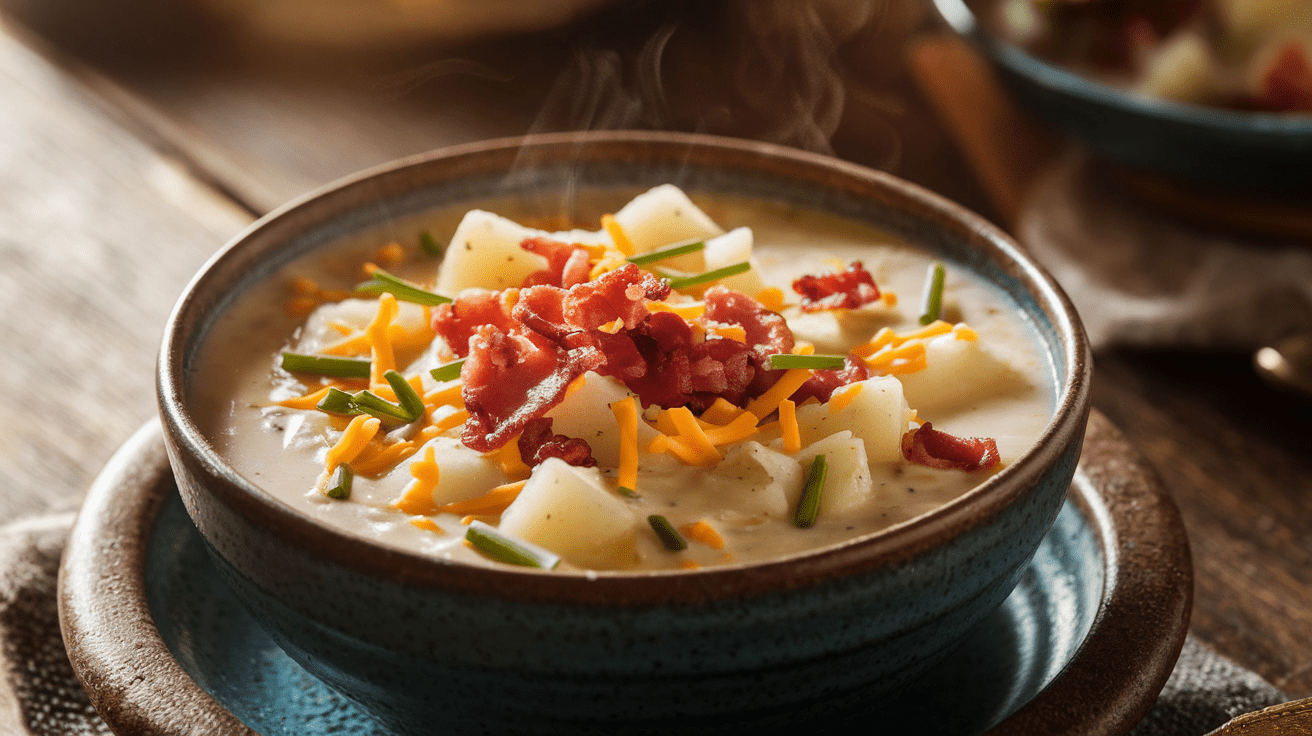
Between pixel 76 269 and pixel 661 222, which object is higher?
pixel 661 222

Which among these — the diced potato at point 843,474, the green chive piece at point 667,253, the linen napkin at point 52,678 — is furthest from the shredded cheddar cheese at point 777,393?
the linen napkin at point 52,678

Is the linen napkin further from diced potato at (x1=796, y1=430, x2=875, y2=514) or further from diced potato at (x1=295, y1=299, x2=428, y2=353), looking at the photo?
diced potato at (x1=796, y1=430, x2=875, y2=514)

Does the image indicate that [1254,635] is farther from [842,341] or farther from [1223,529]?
[842,341]

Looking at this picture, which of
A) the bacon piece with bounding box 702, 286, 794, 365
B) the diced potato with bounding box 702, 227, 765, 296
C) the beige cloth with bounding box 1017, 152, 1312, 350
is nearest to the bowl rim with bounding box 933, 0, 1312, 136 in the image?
the beige cloth with bounding box 1017, 152, 1312, 350

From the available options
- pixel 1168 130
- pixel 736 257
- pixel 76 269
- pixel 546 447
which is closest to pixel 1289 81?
pixel 1168 130

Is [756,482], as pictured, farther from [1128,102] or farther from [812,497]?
[1128,102]

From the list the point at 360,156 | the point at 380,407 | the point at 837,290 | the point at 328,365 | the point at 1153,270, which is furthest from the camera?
the point at 360,156

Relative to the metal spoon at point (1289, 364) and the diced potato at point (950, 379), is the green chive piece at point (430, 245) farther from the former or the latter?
the metal spoon at point (1289, 364)
